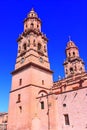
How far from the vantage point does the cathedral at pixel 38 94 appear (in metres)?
32.1

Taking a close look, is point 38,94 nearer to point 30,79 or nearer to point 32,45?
point 30,79

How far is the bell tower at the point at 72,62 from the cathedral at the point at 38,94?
15.8m

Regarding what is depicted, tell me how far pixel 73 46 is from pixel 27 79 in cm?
3143

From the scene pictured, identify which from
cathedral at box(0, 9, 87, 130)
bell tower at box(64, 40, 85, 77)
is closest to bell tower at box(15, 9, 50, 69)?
cathedral at box(0, 9, 87, 130)

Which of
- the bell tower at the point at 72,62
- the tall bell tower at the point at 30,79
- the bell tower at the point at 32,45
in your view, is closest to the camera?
the tall bell tower at the point at 30,79

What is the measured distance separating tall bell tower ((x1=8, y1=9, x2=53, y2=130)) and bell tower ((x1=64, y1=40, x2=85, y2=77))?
15.9 m

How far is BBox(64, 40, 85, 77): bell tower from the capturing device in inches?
2348

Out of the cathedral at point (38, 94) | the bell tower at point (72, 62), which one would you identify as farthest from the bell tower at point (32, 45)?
the bell tower at point (72, 62)

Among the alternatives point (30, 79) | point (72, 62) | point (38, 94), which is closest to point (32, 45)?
point (30, 79)

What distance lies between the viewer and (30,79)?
1511 inches

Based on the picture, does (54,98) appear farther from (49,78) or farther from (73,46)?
(73,46)

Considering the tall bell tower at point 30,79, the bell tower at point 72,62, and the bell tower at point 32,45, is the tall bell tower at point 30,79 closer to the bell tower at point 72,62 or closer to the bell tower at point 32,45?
the bell tower at point 32,45

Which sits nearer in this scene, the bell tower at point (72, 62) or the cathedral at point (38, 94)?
the cathedral at point (38, 94)

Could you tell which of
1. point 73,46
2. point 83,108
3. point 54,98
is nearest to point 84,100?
point 83,108
